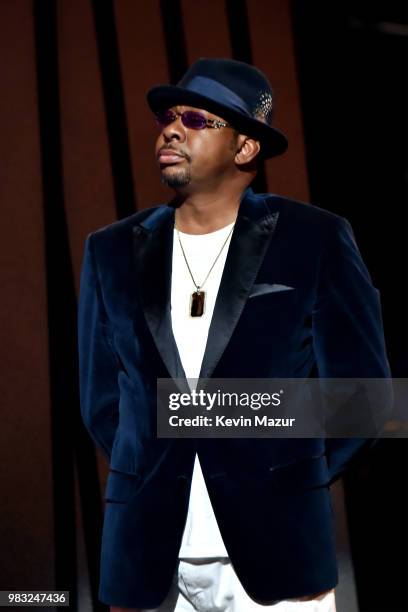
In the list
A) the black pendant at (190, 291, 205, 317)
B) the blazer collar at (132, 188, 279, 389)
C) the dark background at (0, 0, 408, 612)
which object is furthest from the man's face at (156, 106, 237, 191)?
the dark background at (0, 0, 408, 612)

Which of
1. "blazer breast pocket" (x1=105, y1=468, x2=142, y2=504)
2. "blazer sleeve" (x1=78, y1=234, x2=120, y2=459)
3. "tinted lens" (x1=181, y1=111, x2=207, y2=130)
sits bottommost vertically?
"blazer breast pocket" (x1=105, y1=468, x2=142, y2=504)

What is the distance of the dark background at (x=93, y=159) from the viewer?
3.49 metres

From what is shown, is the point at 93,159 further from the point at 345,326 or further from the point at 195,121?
the point at 345,326

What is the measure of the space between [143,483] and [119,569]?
0.19 metres

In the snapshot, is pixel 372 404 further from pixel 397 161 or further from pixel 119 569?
pixel 397 161

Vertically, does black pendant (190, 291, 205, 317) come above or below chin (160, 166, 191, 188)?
below

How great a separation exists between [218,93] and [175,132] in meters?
0.13

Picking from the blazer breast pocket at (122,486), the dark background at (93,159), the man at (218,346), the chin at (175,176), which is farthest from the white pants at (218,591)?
the dark background at (93,159)

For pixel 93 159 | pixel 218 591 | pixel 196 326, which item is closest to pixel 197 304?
pixel 196 326

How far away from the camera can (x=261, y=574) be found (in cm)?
207

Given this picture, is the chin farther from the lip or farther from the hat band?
the hat band

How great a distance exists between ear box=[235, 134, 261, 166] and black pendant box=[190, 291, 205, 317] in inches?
13.2

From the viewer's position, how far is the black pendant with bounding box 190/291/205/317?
7.19ft

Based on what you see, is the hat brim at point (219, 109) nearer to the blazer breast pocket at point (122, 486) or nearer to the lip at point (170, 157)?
the lip at point (170, 157)
